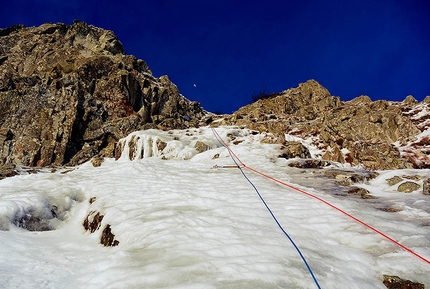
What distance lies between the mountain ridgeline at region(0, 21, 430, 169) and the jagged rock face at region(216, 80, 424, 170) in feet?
0.24

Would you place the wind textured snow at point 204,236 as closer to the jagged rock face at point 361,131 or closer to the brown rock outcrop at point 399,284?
the brown rock outcrop at point 399,284

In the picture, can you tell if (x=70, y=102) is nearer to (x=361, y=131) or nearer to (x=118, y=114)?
(x=118, y=114)

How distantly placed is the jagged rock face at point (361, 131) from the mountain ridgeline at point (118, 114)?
0.07 metres

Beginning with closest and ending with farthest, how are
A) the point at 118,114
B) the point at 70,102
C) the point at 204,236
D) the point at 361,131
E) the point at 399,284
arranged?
the point at 399,284
the point at 204,236
the point at 361,131
the point at 70,102
the point at 118,114

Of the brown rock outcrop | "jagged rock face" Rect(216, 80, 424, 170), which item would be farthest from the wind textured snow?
"jagged rock face" Rect(216, 80, 424, 170)

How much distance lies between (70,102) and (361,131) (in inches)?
1118

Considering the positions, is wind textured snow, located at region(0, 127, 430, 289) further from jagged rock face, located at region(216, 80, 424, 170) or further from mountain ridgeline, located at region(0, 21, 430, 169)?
mountain ridgeline, located at region(0, 21, 430, 169)

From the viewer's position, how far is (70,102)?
28641 mm

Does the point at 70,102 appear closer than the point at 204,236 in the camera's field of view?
No

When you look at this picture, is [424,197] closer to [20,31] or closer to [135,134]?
[135,134]

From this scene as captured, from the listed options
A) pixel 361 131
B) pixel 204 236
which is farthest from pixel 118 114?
pixel 204 236

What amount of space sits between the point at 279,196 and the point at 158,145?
494 inches

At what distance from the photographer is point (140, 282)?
11.5ft

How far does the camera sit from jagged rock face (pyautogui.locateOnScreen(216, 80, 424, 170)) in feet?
55.3
